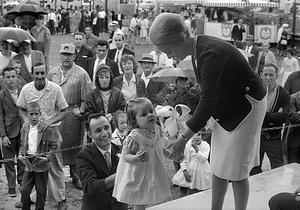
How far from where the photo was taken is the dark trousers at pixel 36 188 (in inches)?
228

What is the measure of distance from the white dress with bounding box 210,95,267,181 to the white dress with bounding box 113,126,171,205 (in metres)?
0.41

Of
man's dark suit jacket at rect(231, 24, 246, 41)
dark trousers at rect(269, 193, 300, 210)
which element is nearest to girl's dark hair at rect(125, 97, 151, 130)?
dark trousers at rect(269, 193, 300, 210)

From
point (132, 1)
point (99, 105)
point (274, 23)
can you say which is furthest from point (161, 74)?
point (132, 1)

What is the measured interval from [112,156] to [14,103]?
2.73 m

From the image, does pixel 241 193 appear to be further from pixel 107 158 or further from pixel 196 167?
pixel 196 167

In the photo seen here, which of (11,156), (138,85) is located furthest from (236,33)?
(11,156)

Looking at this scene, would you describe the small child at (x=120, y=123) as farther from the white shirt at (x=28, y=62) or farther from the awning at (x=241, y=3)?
the awning at (x=241, y=3)

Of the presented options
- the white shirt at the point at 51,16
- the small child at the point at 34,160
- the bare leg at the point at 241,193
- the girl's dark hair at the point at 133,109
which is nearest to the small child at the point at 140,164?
the girl's dark hair at the point at 133,109

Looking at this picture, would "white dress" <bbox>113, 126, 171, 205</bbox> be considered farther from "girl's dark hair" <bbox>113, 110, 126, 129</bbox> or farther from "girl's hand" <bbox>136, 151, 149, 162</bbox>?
"girl's dark hair" <bbox>113, 110, 126, 129</bbox>

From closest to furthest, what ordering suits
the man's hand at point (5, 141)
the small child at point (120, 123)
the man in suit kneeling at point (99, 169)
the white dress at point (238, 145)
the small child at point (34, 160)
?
the white dress at point (238, 145) < the man in suit kneeling at point (99, 169) < the small child at point (34, 160) < the small child at point (120, 123) < the man's hand at point (5, 141)

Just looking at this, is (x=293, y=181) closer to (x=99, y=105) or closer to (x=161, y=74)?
(x=161, y=74)

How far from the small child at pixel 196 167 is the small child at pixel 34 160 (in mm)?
1665

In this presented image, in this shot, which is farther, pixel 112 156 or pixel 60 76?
pixel 60 76

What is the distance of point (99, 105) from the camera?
677cm
